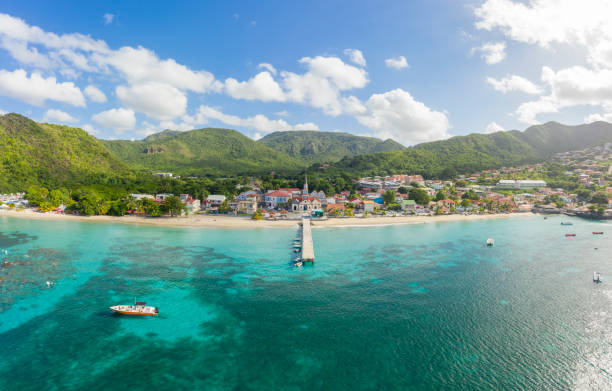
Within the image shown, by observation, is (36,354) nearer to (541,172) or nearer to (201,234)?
(201,234)

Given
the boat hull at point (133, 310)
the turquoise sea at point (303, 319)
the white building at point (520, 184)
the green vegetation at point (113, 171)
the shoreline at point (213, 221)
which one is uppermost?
the green vegetation at point (113, 171)

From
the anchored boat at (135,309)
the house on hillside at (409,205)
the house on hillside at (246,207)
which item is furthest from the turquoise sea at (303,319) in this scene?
the house on hillside at (409,205)

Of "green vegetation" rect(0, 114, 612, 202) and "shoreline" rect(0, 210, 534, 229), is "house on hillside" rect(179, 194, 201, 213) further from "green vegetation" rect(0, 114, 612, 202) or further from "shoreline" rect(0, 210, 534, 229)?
"shoreline" rect(0, 210, 534, 229)

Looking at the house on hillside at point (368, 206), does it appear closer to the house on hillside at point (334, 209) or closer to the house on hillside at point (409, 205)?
the house on hillside at point (334, 209)

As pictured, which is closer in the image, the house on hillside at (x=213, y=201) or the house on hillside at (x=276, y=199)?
the house on hillside at (x=213, y=201)

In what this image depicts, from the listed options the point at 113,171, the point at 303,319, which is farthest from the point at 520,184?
the point at 113,171

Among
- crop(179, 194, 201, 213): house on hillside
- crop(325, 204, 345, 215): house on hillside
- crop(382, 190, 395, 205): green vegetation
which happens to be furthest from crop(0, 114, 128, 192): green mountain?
crop(382, 190, 395, 205): green vegetation

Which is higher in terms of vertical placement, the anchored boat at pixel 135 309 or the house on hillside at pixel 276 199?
the house on hillside at pixel 276 199
